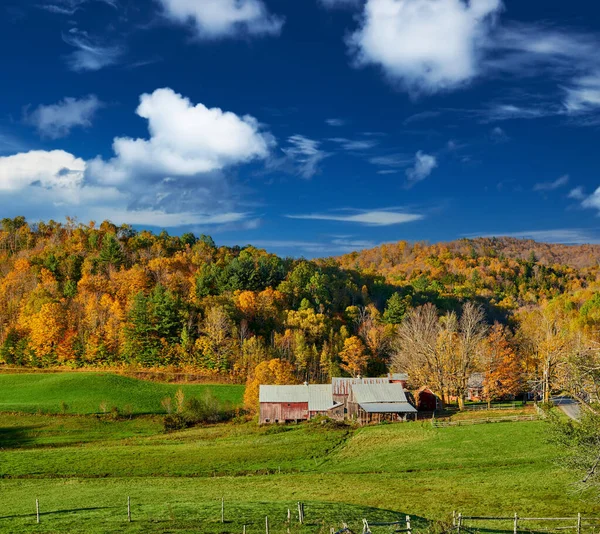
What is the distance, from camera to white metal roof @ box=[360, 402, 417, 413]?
230 ft

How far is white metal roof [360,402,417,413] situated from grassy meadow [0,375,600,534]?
12.5 ft

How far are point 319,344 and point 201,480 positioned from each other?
75256mm

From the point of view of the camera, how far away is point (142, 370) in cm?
10306

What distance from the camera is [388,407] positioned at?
7131 centimetres

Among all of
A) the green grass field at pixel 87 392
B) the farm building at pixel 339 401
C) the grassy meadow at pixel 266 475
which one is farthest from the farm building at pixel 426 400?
the green grass field at pixel 87 392

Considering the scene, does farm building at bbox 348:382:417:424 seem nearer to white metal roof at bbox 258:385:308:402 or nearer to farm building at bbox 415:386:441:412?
farm building at bbox 415:386:441:412

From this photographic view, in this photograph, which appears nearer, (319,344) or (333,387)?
(333,387)

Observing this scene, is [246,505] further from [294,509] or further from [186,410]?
[186,410]

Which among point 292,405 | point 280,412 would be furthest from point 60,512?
point 292,405

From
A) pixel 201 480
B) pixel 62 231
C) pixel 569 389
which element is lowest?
pixel 201 480

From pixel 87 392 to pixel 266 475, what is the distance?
5359 centimetres

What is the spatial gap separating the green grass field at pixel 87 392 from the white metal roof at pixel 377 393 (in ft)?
74.9

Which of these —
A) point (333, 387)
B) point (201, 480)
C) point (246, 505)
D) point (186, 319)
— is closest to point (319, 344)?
point (186, 319)

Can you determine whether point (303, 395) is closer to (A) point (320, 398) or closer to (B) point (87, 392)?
(A) point (320, 398)
